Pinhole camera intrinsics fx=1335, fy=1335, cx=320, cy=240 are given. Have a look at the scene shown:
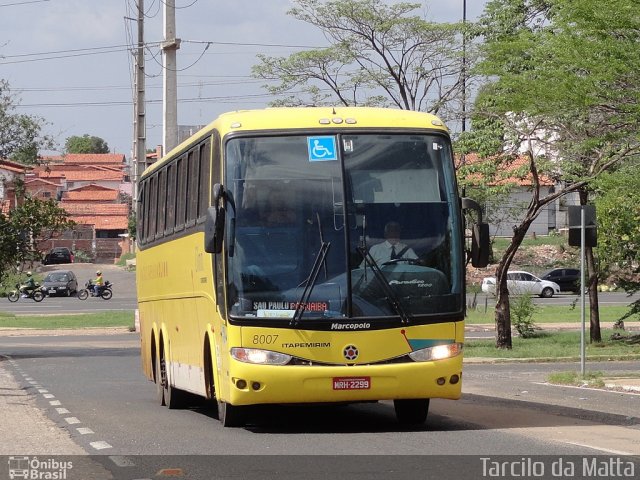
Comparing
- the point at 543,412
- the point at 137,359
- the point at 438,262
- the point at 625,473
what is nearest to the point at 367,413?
the point at 543,412

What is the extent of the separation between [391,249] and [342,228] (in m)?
0.59

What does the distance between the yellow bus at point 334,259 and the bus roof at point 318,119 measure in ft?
0.07

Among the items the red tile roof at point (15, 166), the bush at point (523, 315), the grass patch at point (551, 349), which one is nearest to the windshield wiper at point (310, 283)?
the grass patch at point (551, 349)

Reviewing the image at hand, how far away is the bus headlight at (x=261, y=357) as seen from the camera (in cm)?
1406

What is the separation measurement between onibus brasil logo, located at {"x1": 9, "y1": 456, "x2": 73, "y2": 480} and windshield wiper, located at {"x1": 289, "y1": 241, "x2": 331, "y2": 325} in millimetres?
3139

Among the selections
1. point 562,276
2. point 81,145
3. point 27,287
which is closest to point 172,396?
point 27,287

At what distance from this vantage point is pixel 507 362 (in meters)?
31.5

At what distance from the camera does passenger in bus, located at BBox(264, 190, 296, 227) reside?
14531 mm

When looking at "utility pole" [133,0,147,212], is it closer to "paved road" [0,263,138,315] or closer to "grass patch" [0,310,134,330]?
"grass patch" [0,310,134,330]

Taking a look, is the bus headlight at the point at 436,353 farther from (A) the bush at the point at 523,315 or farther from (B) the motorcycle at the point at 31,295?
(B) the motorcycle at the point at 31,295

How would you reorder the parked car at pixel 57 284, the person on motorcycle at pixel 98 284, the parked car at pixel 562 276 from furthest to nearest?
the parked car at pixel 562 276, the parked car at pixel 57 284, the person on motorcycle at pixel 98 284

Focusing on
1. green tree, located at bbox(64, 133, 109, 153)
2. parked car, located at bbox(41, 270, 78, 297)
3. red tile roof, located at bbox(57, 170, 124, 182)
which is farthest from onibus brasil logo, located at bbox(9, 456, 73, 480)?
green tree, located at bbox(64, 133, 109, 153)

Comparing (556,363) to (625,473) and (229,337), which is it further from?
(625,473)

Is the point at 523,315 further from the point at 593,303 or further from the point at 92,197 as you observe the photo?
the point at 92,197
